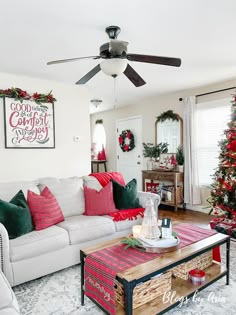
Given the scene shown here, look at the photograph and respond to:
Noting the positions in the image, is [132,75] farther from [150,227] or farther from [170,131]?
[170,131]

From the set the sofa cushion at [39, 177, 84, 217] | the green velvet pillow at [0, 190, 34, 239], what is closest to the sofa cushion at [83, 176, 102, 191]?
the sofa cushion at [39, 177, 84, 217]

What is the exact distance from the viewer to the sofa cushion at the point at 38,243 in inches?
86.1

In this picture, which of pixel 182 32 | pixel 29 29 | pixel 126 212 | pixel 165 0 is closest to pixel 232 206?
pixel 126 212

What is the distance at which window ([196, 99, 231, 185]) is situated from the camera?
4465 mm

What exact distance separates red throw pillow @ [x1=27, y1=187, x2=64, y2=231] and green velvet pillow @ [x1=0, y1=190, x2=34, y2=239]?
90mm

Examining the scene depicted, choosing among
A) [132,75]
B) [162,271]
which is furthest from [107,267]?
[132,75]

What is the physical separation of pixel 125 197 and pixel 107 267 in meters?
1.54

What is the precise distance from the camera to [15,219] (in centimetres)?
233

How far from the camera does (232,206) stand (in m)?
3.50

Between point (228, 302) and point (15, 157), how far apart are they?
3365 millimetres

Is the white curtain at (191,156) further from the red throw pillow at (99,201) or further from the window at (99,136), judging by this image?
the window at (99,136)

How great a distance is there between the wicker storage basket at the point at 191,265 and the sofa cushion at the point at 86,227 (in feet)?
2.99

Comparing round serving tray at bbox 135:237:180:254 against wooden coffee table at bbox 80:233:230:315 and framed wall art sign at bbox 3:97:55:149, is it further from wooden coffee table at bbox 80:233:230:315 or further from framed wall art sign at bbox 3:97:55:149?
framed wall art sign at bbox 3:97:55:149

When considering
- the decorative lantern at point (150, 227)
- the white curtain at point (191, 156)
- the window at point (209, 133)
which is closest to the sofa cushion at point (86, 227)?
the decorative lantern at point (150, 227)
